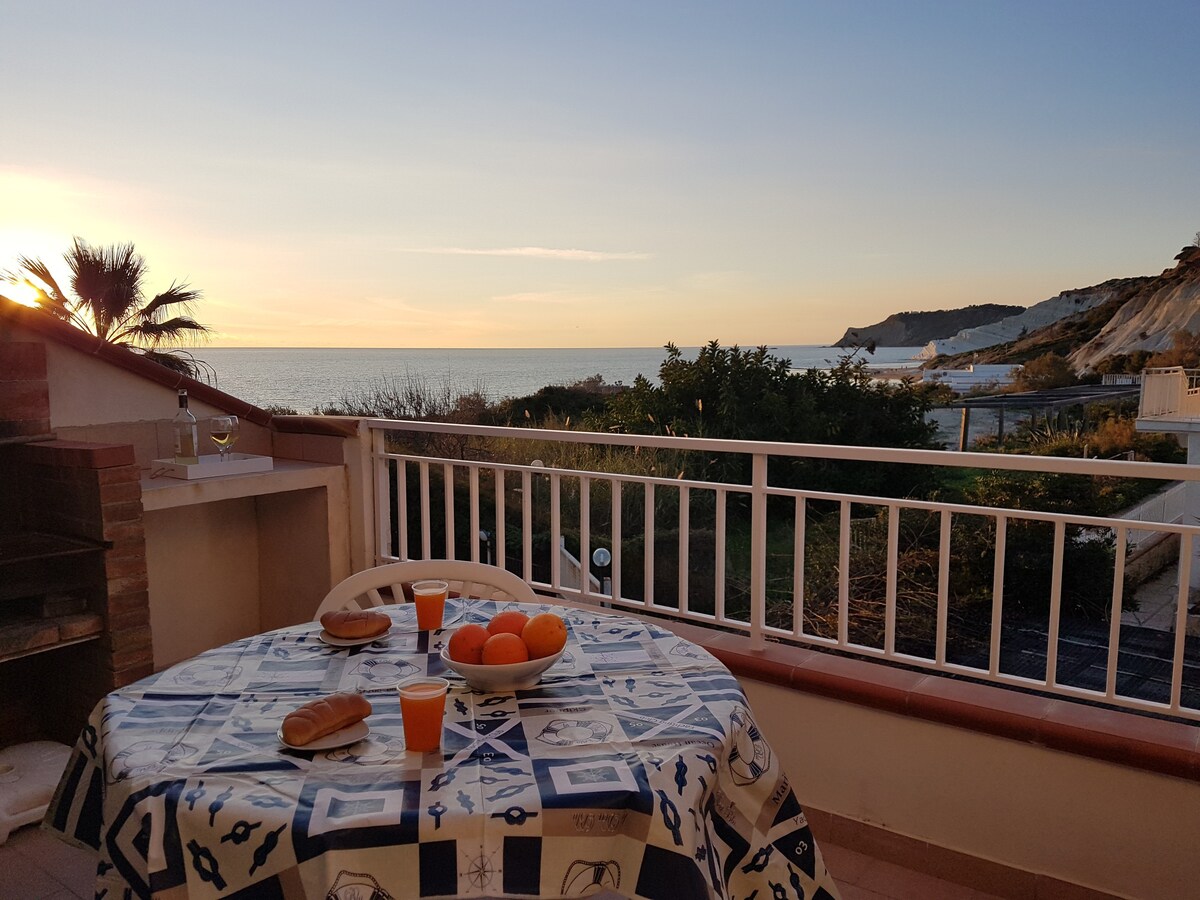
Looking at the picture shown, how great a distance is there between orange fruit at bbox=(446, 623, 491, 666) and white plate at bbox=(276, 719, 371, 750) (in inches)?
8.2

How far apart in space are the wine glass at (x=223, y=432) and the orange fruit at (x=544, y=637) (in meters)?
2.36

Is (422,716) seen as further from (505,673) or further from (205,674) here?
(205,674)

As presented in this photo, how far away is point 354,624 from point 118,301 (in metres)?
9.30

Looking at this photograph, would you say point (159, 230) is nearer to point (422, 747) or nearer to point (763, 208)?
point (763, 208)

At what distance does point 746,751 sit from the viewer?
51.5 inches

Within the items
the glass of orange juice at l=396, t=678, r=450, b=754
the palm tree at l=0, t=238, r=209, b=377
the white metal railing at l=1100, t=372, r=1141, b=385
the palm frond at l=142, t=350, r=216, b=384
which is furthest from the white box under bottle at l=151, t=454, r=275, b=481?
the white metal railing at l=1100, t=372, r=1141, b=385

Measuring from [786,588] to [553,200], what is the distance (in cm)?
503

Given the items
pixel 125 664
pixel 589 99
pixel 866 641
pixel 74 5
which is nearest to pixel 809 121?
pixel 589 99

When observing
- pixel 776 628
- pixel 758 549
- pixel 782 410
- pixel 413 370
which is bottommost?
pixel 776 628

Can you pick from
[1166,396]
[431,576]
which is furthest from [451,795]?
[1166,396]

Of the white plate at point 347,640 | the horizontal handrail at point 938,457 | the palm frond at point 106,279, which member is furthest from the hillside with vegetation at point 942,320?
the white plate at point 347,640

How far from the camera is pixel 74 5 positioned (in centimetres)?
485

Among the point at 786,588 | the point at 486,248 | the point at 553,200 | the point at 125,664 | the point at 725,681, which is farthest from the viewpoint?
the point at 486,248

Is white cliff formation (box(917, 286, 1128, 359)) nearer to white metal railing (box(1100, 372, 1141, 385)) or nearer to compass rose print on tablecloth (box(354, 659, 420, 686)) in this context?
white metal railing (box(1100, 372, 1141, 385))
